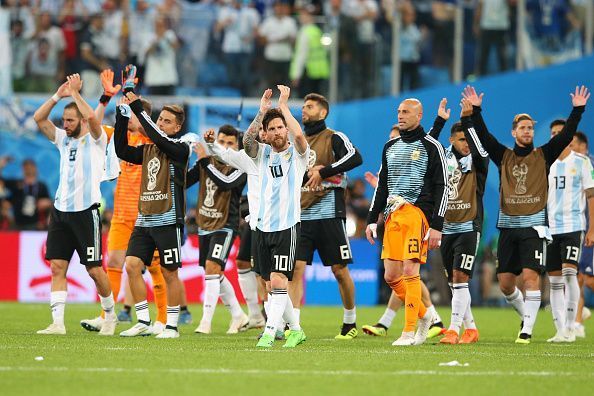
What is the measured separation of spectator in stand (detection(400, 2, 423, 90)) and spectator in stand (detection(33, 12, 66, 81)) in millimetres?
6720

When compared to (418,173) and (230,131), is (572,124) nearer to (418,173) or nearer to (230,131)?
(418,173)

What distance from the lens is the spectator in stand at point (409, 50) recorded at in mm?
22344

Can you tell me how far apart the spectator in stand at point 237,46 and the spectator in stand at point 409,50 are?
10.6ft

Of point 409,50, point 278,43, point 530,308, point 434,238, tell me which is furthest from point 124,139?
point 278,43

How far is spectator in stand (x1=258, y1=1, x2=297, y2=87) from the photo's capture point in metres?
23.9

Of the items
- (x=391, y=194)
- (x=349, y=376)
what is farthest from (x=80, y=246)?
(x=349, y=376)

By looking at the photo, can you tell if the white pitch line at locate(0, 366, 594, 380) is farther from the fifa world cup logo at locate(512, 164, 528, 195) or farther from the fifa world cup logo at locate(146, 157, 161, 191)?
the fifa world cup logo at locate(512, 164, 528, 195)

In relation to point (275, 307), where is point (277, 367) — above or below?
below

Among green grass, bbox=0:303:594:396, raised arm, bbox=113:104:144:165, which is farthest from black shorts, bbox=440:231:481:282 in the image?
raised arm, bbox=113:104:144:165

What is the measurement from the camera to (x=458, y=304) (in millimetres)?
12648

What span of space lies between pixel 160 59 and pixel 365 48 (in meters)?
4.09

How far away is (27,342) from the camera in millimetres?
11266

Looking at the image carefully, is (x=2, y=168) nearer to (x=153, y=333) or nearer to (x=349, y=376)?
(x=153, y=333)

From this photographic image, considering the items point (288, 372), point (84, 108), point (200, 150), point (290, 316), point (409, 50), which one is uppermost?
point (409, 50)
